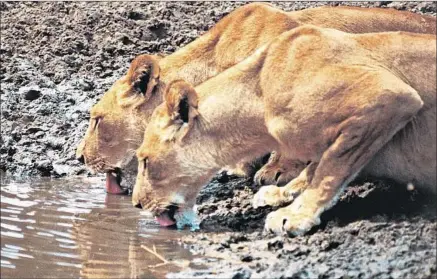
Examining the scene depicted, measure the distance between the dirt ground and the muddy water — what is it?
1.12ft

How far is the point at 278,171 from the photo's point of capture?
31.2ft

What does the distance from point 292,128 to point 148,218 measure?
1.48 m

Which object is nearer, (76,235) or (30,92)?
(76,235)

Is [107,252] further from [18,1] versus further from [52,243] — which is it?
[18,1]

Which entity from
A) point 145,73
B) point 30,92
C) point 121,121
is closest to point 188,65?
A: point 145,73

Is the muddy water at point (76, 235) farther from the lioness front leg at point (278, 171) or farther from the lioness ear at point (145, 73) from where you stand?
the lioness front leg at point (278, 171)

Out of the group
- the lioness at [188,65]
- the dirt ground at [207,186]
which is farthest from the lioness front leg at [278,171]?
the lioness at [188,65]

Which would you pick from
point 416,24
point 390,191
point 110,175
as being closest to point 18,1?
point 110,175

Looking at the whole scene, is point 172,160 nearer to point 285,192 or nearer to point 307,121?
point 285,192

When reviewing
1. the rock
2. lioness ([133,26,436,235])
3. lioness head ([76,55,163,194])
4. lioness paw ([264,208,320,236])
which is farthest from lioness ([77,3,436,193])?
lioness paw ([264,208,320,236])

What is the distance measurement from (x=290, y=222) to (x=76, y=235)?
1454mm

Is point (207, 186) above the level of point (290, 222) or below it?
below

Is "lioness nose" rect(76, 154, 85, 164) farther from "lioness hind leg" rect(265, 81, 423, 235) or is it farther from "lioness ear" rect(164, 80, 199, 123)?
"lioness hind leg" rect(265, 81, 423, 235)

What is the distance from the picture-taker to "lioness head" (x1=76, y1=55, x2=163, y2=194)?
9.73 m
